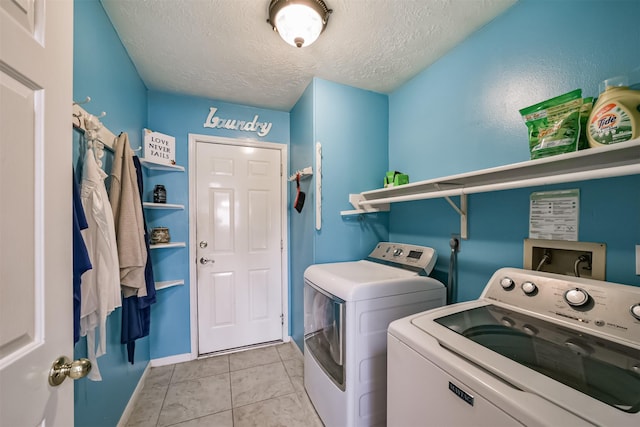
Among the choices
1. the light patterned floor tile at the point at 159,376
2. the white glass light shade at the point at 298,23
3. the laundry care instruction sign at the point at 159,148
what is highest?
the white glass light shade at the point at 298,23

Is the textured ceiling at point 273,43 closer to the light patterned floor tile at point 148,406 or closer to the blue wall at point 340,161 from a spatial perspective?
the blue wall at point 340,161

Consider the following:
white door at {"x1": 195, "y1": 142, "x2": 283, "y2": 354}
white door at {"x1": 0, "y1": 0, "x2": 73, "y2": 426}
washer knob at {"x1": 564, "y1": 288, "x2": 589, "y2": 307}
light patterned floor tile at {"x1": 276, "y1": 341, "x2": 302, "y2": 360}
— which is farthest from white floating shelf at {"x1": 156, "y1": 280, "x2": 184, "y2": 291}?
washer knob at {"x1": 564, "y1": 288, "x2": 589, "y2": 307}

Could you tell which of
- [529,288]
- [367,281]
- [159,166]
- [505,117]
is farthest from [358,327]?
[159,166]

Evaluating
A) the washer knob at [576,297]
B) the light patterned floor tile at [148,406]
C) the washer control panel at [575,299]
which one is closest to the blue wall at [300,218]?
the light patterned floor tile at [148,406]

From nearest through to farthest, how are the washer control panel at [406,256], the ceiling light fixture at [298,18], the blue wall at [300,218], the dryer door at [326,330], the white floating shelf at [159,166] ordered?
the ceiling light fixture at [298,18]
the dryer door at [326,330]
the washer control panel at [406,256]
the white floating shelf at [159,166]
the blue wall at [300,218]

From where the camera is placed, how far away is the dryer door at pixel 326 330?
1.35 m

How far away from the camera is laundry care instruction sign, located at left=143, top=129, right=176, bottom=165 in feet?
6.19

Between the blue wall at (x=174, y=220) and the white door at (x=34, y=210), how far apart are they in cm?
167

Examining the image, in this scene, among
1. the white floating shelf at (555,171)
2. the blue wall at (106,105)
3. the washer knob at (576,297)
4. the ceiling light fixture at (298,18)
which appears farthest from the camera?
the ceiling light fixture at (298,18)

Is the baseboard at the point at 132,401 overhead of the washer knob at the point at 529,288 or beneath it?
beneath

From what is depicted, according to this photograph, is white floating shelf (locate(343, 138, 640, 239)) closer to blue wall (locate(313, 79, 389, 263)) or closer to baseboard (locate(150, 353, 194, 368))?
blue wall (locate(313, 79, 389, 263))

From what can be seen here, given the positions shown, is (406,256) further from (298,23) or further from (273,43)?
(273,43)

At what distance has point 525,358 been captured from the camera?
2.44 ft

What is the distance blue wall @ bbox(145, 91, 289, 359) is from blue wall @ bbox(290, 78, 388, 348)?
1066mm
